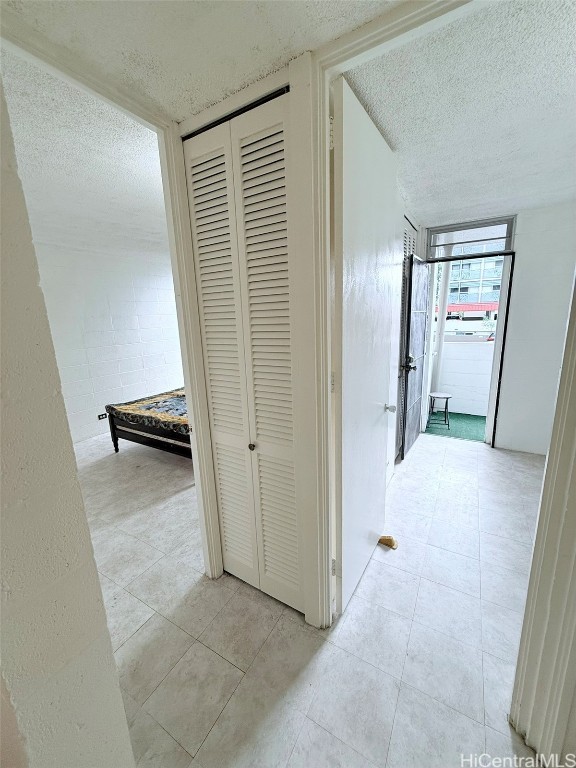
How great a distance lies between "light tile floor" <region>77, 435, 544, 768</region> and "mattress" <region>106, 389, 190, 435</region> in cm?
88

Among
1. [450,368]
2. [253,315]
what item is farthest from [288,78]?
[450,368]

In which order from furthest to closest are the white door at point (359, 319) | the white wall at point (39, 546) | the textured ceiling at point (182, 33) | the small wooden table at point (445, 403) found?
the small wooden table at point (445, 403) < the white door at point (359, 319) < the textured ceiling at point (182, 33) < the white wall at point (39, 546)

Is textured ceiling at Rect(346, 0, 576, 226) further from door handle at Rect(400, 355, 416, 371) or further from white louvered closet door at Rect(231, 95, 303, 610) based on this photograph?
door handle at Rect(400, 355, 416, 371)

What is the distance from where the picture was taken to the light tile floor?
1.06 meters

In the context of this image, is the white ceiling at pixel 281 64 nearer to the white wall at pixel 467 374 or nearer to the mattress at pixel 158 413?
the mattress at pixel 158 413

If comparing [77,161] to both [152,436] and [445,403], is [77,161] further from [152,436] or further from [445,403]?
[445,403]

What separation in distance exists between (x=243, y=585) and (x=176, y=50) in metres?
2.32

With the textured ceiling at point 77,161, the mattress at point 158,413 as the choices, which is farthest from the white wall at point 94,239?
the mattress at point 158,413

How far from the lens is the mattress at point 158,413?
293 cm

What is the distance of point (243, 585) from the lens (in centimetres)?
170

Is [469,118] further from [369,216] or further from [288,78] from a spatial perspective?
[288,78]

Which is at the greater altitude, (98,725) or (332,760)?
(98,725)

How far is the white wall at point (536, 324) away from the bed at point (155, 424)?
3296mm

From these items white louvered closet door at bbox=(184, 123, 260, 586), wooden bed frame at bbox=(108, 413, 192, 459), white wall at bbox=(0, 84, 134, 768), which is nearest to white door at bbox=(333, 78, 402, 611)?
white louvered closet door at bbox=(184, 123, 260, 586)
